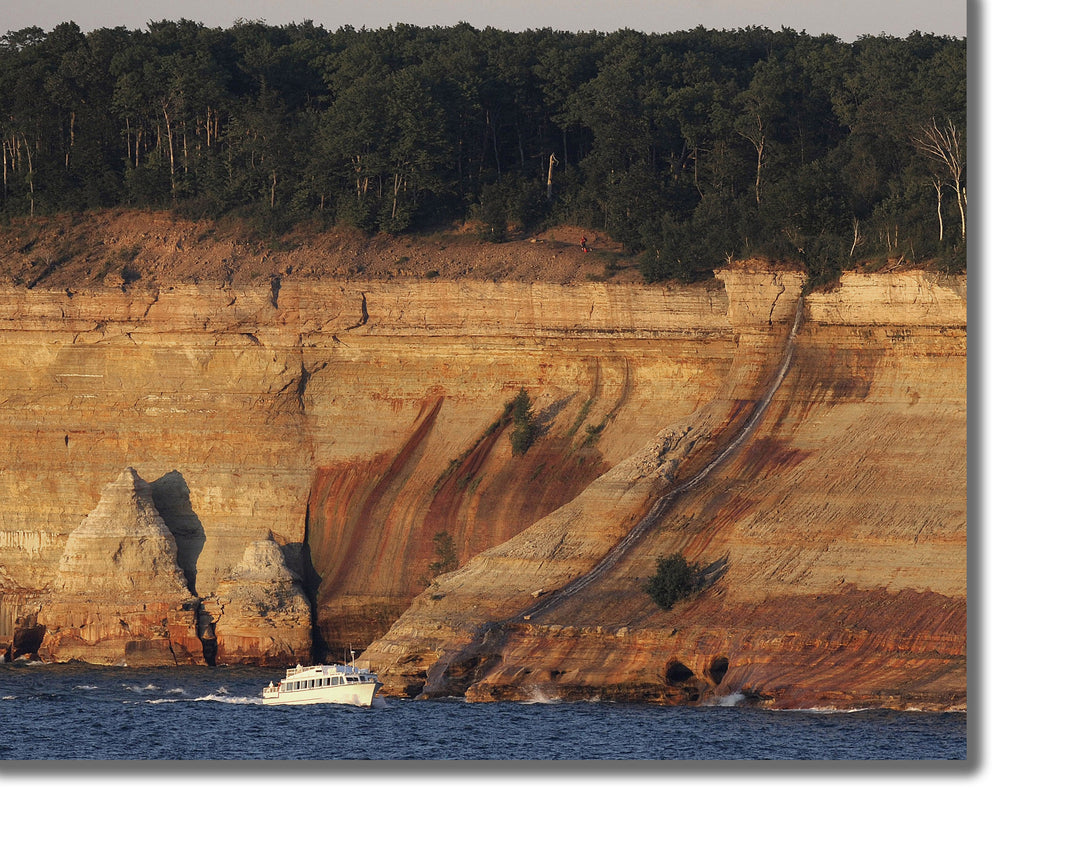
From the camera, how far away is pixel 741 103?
6016 cm

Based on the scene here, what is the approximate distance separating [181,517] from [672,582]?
14.7 metres

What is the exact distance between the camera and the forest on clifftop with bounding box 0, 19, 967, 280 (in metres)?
57.2

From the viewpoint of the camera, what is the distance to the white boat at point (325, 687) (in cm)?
4509

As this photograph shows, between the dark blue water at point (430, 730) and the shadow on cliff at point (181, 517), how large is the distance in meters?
6.97

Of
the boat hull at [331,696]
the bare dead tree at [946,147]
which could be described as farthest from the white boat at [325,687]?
the bare dead tree at [946,147]

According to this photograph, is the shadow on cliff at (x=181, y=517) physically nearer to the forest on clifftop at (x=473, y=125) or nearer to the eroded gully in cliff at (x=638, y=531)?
the forest on clifftop at (x=473, y=125)

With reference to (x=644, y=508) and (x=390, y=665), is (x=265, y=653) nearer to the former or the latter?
(x=390, y=665)

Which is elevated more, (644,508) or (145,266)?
(145,266)

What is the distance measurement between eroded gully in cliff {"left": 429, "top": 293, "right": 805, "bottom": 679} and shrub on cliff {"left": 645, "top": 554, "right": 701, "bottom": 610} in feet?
5.66

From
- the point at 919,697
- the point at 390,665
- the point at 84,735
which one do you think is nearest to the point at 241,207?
the point at 390,665

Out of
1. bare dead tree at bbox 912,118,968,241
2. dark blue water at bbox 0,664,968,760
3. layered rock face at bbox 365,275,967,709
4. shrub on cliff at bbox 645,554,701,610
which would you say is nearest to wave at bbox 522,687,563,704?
layered rock face at bbox 365,275,967,709

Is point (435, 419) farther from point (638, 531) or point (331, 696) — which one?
point (331, 696)

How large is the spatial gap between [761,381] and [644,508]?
4.62 meters

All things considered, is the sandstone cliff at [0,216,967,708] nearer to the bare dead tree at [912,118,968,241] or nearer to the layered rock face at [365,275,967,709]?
the layered rock face at [365,275,967,709]
